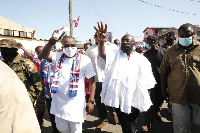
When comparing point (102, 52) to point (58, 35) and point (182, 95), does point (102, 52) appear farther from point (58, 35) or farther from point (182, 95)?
point (182, 95)

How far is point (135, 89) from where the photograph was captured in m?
3.14

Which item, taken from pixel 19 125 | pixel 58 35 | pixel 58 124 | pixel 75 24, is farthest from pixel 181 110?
pixel 75 24

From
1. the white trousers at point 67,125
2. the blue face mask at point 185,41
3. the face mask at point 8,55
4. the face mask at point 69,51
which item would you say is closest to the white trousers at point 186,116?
the blue face mask at point 185,41

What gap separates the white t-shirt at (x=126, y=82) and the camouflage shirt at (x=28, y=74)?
1134mm

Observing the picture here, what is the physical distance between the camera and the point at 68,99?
3080mm

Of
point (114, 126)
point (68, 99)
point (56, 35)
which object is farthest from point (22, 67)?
point (114, 126)

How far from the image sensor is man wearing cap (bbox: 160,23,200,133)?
118 inches

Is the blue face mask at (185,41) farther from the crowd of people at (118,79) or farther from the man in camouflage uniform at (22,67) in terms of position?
the man in camouflage uniform at (22,67)

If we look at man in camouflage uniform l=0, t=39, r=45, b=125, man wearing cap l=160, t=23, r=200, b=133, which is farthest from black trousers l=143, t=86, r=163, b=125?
man in camouflage uniform l=0, t=39, r=45, b=125

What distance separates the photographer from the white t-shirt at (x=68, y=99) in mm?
3064

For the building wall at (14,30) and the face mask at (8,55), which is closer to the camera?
the face mask at (8,55)

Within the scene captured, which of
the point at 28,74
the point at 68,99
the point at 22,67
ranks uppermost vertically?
the point at 22,67

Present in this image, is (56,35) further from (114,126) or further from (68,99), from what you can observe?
(114,126)

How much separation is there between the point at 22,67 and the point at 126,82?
5.50 feet
